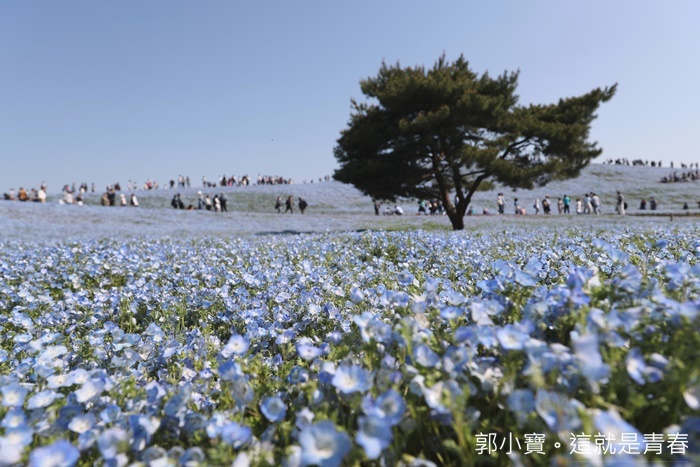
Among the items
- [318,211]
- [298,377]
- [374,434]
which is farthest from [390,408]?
[318,211]

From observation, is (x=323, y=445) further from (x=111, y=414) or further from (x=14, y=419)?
(x=14, y=419)

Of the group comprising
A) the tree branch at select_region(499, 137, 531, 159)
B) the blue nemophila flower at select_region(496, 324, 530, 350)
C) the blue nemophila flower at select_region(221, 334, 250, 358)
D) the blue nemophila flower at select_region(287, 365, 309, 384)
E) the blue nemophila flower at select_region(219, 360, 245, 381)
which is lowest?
the blue nemophila flower at select_region(287, 365, 309, 384)

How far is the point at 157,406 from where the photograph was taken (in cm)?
168

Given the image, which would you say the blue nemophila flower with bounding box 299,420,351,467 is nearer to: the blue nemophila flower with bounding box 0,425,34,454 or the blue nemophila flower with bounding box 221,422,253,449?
the blue nemophila flower with bounding box 221,422,253,449

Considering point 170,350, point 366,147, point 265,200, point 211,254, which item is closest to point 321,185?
point 265,200

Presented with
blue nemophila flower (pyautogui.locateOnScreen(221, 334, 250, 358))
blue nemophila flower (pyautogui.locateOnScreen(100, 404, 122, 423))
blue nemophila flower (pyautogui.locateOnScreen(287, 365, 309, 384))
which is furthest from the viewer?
blue nemophila flower (pyautogui.locateOnScreen(221, 334, 250, 358))

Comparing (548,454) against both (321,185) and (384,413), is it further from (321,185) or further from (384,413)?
(321,185)

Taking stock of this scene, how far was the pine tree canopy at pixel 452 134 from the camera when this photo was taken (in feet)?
58.2

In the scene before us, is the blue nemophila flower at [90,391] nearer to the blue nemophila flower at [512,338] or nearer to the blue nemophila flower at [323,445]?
the blue nemophila flower at [323,445]

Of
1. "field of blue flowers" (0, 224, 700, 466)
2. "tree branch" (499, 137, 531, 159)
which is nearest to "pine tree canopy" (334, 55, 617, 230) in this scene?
"tree branch" (499, 137, 531, 159)

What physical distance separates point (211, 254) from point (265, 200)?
4299 cm

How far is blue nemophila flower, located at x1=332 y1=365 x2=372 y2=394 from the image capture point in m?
1.39

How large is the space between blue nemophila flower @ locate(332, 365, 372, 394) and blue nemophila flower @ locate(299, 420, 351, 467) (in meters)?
0.25

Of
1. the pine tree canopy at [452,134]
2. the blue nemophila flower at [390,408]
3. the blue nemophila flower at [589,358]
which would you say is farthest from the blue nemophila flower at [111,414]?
the pine tree canopy at [452,134]
